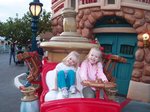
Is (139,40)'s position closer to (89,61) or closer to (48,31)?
(89,61)

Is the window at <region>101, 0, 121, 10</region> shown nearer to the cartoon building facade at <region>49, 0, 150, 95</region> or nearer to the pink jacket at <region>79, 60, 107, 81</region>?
the cartoon building facade at <region>49, 0, 150, 95</region>

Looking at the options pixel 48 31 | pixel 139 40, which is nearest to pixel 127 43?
pixel 139 40

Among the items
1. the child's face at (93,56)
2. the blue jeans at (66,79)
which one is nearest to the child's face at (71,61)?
the blue jeans at (66,79)

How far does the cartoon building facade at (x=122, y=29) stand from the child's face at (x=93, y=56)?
4811 millimetres

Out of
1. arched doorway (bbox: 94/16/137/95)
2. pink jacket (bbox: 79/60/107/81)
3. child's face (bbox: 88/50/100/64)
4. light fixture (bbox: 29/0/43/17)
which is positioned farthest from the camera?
light fixture (bbox: 29/0/43/17)

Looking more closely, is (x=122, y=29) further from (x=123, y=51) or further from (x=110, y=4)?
(x=110, y=4)

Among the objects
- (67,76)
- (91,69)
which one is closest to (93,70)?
(91,69)

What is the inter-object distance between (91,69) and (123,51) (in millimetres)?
5973

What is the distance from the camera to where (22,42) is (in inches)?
632

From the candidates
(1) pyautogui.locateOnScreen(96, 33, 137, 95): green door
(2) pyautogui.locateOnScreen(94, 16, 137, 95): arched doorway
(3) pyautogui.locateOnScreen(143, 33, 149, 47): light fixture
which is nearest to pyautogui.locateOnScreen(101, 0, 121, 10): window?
(2) pyautogui.locateOnScreen(94, 16, 137, 95): arched doorway

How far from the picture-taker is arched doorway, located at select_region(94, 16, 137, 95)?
9898 mm

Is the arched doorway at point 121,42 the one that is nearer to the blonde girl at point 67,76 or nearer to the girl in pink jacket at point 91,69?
the girl in pink jacket at point 91,69

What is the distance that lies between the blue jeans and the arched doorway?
5976mm

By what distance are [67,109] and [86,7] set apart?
283 inches
